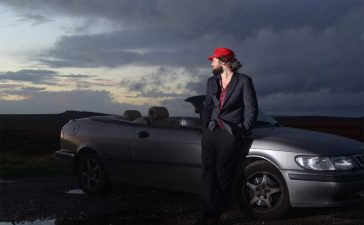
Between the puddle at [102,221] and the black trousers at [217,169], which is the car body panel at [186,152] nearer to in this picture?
the black trousers at [217,169]

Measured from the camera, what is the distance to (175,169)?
22.0ft

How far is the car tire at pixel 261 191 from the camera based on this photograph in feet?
19.4

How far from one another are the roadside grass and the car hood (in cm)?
657

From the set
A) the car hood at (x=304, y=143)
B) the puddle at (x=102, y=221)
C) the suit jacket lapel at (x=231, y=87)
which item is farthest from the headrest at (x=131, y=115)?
the suit jacket lapel at (x=231, y=87)

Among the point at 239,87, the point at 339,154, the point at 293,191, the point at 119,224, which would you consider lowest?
the point at 119,224

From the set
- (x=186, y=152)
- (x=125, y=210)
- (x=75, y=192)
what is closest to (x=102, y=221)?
(x=125, y=210)

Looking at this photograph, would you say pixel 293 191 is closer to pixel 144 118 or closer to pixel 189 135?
pixel 189 135

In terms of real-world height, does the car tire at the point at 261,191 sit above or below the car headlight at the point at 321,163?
below

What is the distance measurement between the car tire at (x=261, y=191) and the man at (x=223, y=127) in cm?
38

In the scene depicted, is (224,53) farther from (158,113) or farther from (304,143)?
(158,113)

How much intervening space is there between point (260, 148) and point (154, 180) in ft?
5.40

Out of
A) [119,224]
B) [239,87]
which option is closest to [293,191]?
[239,87]

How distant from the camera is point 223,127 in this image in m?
5.62

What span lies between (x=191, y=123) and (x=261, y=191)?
134 centimetres
